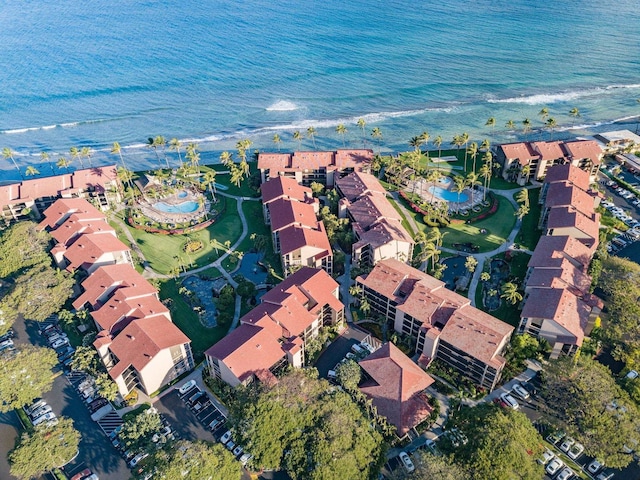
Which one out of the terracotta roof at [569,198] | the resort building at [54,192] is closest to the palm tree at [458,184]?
the terracotta roof at [569,198]

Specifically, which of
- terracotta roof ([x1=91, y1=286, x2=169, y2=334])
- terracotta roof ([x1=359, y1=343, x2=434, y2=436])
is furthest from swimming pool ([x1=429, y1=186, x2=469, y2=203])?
terracotta roof ([x1=91, y1=286, x2=169, y2=334])

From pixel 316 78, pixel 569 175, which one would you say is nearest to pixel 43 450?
pixel 569 175

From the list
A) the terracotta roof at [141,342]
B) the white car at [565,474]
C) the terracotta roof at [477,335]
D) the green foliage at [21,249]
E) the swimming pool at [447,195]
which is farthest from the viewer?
the swimming pool at [447,195]

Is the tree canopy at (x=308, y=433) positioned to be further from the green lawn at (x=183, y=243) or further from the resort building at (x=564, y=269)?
the green lawn at (x=183, y=243)

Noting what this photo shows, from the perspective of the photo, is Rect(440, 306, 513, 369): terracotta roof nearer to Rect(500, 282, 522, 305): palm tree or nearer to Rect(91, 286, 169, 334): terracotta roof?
Rect(500, 282, 522, 305): palm tree

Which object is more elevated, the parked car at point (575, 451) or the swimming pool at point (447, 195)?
the swimming pool at point (447, 195)

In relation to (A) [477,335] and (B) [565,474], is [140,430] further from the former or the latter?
(B) [565,474]

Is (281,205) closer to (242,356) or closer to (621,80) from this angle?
(242,356)
